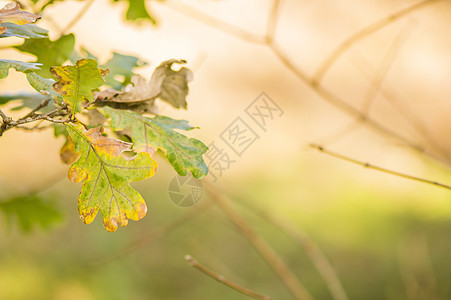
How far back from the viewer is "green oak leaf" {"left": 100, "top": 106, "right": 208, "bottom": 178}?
0.58 m

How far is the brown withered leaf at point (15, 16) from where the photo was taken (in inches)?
21.9

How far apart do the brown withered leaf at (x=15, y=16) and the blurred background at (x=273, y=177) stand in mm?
750

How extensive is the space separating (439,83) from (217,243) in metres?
2.28

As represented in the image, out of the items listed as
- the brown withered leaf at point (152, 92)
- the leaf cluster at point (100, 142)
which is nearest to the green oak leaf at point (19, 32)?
the leaf cluster at point (100, 142)

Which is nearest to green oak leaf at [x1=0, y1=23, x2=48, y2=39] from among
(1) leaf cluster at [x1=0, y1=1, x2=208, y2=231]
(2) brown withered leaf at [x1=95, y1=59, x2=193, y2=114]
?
(1) leaf cluster at [x1=0, y1=1, x2=208, y2=231]

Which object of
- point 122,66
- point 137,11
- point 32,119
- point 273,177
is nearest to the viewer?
point 32,119

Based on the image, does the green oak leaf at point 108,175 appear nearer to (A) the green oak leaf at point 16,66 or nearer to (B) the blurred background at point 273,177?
(A) the green oak leaf at point 16,66

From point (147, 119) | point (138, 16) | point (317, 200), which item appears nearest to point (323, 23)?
point (317, 200)

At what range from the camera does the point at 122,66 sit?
83cm

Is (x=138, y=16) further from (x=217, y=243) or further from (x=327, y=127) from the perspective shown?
(x=327, y=127)

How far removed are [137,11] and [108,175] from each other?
0.80 metres

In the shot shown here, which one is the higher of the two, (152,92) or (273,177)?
(152,92)

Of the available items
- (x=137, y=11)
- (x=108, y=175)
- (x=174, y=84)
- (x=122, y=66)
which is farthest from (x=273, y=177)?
(x=108, y=175)

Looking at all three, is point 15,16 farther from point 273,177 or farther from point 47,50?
point 273,177
